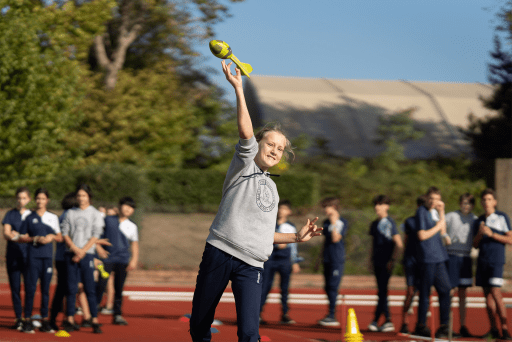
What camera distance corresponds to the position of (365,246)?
1772 cm

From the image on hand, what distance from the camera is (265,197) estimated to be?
4055 mm

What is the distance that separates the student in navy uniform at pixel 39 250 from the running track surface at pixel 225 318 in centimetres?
30

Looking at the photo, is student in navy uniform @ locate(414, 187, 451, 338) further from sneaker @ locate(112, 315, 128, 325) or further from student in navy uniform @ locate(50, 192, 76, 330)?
student in navy uniform @ locate(50, 192, 76, 330)

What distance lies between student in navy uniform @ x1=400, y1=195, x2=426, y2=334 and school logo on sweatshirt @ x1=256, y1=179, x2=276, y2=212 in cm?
473

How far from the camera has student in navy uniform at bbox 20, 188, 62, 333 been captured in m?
7.90

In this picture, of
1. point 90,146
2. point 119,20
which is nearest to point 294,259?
point 90,146

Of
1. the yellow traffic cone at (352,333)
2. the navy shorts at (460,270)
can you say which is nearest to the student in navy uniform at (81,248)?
the yellow traffic cone at (352,333)

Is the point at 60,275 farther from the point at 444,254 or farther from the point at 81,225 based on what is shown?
the point at 444,254

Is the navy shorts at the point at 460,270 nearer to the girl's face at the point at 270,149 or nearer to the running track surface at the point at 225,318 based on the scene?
the running track surface at the point at 225,318

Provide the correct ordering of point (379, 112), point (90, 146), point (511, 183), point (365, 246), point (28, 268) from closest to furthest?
1. point (28, 268)
2. point (511, 183)
3. point (365, 246)
4. point (90, 146)
5. point (379, 112)

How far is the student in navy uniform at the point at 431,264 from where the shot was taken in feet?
26.6

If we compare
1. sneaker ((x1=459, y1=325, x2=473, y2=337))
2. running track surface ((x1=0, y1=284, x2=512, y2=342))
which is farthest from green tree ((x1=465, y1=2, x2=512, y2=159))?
sneaker ((x1=459, y1=325, x2=473, y2=337))

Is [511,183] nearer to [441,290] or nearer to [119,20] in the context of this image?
[441,290]

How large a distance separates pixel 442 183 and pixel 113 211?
20771 mm
